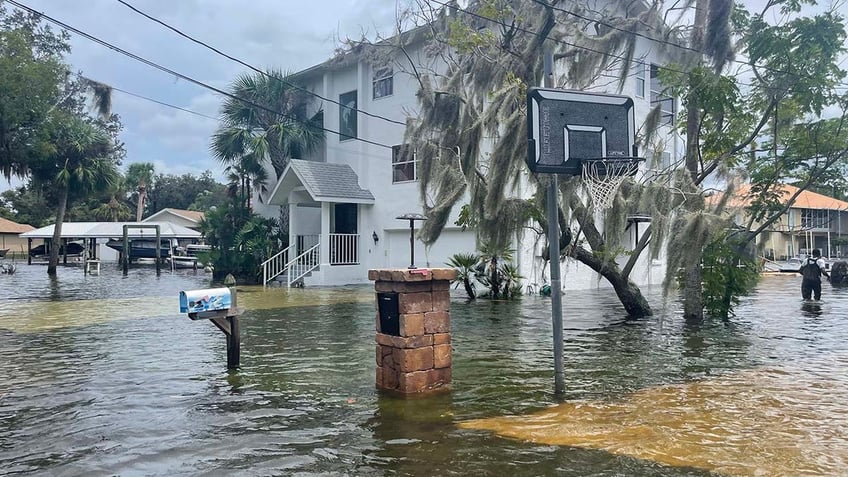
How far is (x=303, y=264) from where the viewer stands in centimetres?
2284

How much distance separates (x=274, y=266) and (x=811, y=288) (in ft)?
54.9

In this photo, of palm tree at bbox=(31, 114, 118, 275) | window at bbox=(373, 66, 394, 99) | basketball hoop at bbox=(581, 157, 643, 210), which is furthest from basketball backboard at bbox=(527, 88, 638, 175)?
palm tree at bbox=(31, 114, 118, 275)

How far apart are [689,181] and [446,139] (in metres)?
5.20

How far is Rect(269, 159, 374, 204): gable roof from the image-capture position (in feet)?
70.6

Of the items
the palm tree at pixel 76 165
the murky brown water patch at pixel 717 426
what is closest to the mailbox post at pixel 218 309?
the murky brown water patch at pixel 717 426

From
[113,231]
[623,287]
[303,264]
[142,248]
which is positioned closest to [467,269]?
[623,287]

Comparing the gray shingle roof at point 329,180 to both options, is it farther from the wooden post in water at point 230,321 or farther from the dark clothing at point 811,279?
the wooden post in water at point 230,321

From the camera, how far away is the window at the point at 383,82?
21922 mm

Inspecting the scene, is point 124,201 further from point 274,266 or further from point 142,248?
point 274,266

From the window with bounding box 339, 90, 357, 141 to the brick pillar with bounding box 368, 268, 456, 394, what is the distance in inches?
704

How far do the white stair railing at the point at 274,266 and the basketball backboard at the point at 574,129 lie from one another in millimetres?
16975

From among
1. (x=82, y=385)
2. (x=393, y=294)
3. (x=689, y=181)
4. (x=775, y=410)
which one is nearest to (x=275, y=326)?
(x=82, y=385)

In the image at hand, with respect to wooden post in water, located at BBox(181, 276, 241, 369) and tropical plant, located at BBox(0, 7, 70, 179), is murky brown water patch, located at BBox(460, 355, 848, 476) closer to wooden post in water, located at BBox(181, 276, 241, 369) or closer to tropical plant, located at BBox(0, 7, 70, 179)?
wooden post in water, located at BBox(181, 276, 241, 369)

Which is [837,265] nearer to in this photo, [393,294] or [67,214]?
[393,294]
